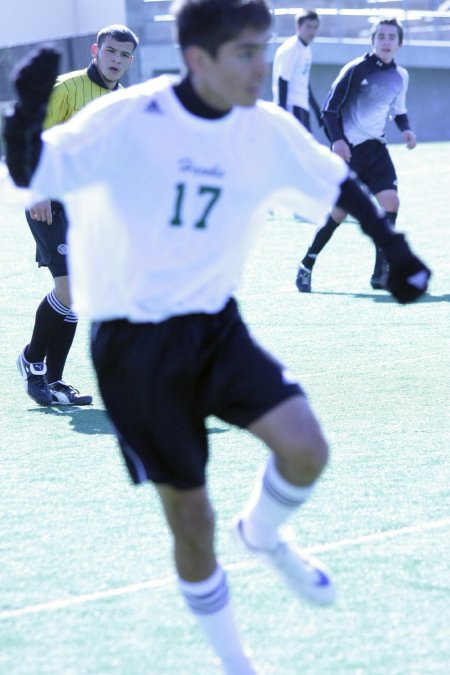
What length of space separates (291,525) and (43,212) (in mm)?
2548

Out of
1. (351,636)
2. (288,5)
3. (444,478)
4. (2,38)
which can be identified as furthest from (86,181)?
(2,38)

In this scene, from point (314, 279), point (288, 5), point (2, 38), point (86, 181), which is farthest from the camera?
point (2, 38)

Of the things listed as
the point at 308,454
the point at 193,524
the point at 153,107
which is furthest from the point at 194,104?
the point at 193,524

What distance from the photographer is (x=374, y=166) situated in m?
10.2

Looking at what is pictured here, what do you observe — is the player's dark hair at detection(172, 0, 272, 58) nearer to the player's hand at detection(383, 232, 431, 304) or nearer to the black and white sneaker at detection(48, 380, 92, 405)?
the player's hand at detection(383, 232, 431, 304)

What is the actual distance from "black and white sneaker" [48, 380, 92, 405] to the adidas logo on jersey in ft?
12.3

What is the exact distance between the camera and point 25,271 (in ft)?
39.0

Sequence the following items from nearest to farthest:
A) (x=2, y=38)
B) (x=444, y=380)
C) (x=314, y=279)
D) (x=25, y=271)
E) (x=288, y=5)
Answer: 1. (x=444, y=380)
2. (x=314, y=279)
3. (x=25, y=271)
4. (x=288, y=5)
5. (x=2, y=38)

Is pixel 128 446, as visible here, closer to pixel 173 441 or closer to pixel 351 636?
pixel 173 441

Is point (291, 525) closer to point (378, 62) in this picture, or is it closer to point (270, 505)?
point (270, 505)

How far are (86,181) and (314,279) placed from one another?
25.9 ft

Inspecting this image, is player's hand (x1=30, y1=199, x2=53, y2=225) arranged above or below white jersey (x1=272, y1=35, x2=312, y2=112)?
above

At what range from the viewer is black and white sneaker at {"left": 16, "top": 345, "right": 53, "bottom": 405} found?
677 centimetres

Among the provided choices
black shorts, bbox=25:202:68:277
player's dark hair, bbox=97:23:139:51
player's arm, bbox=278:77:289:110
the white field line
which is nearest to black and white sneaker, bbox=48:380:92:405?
black shorts, bbox=25:202:68:277
